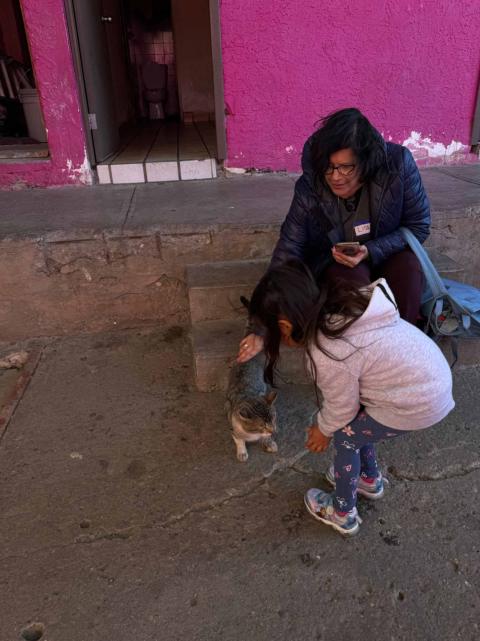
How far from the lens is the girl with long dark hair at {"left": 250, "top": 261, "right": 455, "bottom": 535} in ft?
4.94

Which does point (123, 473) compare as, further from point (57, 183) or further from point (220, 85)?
point (220, 85)

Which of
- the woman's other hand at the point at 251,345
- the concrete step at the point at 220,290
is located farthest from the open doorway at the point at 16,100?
the woman's other hand at the point at 251,345

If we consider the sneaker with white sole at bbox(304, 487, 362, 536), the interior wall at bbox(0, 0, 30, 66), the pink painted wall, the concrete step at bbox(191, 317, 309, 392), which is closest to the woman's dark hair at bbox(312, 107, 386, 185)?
the concrete step at bbox(191, 317, 309, 392)

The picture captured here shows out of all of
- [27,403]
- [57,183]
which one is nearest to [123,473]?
[27,403]

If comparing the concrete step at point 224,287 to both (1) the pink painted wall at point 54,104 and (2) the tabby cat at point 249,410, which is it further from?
(1) the pink painted wall at point 54,104

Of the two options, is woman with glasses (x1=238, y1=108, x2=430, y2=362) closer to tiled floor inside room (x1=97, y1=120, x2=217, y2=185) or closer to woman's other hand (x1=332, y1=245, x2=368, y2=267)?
woman's other hand (x1=332, y1=245, x2=368, y2=267)

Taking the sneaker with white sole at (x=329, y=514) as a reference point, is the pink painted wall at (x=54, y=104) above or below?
above

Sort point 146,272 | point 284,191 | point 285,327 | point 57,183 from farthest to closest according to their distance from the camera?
point 57,183 → point 284,191 → point 146,272 → point 285,327

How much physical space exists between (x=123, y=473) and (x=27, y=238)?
5.57 ft

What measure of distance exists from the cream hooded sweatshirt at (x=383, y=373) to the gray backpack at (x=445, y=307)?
782mm

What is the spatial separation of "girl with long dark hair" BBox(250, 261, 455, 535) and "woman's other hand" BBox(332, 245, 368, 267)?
62 centimetres

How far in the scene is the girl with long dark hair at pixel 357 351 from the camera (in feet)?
4.94

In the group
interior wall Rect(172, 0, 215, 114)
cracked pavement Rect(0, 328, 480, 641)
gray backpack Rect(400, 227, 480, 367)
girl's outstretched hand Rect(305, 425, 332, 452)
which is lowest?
cracked pavement Rect(0, 328, 480, 641)

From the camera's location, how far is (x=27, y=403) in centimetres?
261
